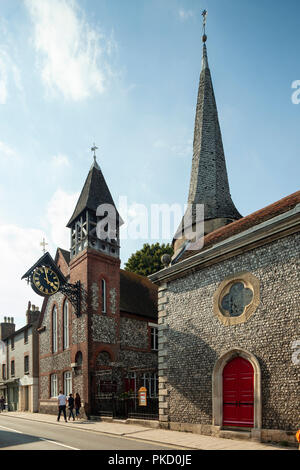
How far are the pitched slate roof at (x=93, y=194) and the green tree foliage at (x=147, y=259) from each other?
43.5 ft

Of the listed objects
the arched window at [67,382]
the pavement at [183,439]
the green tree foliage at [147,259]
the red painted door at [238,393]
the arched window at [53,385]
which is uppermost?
the green tree foliage at [147,259]

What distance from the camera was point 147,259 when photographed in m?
39.0

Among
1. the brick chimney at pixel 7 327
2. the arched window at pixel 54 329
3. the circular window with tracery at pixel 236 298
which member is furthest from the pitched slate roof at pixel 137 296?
the brick chimney at pixel 7 327

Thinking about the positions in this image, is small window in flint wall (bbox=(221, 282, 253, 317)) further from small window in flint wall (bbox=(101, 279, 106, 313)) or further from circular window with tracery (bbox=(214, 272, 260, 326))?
small window in flint wall (bbox=(101, 279, 106, 313))

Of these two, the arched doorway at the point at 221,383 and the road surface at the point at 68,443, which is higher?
the arched doorway at the point at 221,383

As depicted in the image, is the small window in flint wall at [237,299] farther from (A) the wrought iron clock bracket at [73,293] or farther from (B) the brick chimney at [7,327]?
(B) the brick chimney at [7,327]

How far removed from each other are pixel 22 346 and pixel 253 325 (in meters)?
26.5

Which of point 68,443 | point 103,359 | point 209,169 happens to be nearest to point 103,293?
point 103,359

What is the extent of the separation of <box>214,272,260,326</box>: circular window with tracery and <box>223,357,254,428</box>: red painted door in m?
1.38

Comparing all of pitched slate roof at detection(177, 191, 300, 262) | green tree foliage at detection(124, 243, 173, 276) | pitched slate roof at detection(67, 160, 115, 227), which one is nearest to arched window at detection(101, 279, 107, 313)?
pitched slate roof at detection(67, 160, 115, 227)

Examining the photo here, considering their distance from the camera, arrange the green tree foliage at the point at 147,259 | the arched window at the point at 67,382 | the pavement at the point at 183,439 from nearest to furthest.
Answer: the pavement at the point at 183,439
the arched window at the point at 67,382
the green tree foliage at the point at 147,259

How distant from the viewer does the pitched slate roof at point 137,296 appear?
26891 mm

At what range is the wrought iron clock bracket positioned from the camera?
77.6 ft

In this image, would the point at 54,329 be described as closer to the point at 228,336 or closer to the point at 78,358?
the point at 78,358
